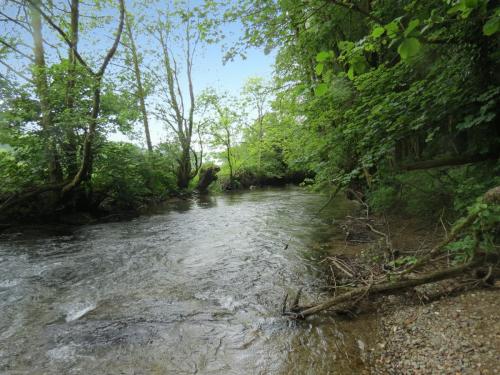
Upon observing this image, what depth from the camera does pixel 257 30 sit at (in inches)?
185

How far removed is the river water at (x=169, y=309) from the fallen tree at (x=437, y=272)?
A: 0.63 feet

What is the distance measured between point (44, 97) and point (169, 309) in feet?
32.9

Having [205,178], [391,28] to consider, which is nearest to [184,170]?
[205,178]

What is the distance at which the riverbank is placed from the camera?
2.28m

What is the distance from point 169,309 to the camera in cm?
391

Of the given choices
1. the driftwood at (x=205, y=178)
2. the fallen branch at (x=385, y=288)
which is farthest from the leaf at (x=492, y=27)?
the driftwood at (x=205, y=178)

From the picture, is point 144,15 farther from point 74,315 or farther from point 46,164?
point 74,315

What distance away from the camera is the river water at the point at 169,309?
2.83m

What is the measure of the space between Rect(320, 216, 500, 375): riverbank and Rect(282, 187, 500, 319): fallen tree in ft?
0.62

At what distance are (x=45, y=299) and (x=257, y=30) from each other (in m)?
5.76

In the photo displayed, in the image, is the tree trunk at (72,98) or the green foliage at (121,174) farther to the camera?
the green foliage at (121,174)

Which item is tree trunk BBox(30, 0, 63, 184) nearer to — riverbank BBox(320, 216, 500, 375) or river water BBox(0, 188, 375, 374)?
river water BBox(0, 188, 375, 374)

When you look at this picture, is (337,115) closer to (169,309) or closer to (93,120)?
(169,309)

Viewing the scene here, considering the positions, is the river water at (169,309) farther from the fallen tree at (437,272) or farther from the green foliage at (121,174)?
the green foliage at (121,174)
